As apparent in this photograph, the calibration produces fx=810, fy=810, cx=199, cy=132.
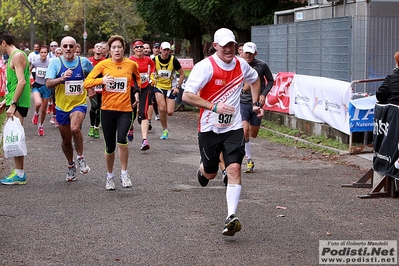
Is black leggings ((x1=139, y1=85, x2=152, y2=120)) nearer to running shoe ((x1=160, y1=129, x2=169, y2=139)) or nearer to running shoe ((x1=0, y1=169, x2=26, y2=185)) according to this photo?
running shoe ((x1=160, y1=129, x2=169, y2=139))

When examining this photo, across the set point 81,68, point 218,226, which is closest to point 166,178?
point 81,68

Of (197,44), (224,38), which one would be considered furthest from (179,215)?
(197,44)

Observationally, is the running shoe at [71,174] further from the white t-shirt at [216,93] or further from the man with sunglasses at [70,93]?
the white t-shirt at [216,93]

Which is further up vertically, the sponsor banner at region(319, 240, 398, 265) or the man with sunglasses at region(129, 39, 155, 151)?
the man with sunglasses at region(129, 39, 155, 151)

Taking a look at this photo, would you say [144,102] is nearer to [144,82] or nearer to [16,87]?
[144,82]

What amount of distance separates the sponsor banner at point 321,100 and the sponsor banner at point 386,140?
414 centimetres

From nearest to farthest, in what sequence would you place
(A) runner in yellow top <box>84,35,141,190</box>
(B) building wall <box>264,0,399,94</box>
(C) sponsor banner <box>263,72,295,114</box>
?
(A) runner in yellow top <box>84,35,141,190</box>, (B) building wall <box>264,0,399,94</box>, (C) sponsor banner <box>263,72,295,114</box>

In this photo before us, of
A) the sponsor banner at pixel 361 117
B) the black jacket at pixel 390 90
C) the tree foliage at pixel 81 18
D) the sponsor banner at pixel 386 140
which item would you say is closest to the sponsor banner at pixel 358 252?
the sponsor banner at pixel 386 140

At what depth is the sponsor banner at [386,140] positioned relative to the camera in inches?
390

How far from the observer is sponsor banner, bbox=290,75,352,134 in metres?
14.9

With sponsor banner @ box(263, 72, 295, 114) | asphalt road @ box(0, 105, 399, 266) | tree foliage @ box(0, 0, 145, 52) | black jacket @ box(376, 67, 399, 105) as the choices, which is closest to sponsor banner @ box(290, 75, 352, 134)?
sponsor banner @ box(263, 72, 295, 114)

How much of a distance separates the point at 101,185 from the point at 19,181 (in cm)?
115

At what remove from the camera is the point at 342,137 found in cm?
1514

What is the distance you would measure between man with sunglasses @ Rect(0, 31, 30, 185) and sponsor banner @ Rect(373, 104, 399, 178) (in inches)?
185
